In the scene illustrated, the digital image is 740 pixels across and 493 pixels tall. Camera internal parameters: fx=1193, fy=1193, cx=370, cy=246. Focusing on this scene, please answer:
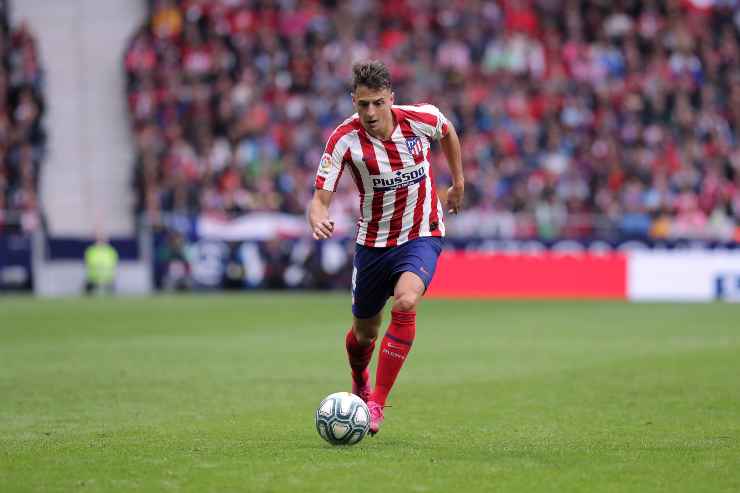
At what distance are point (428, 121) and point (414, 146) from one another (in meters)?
0.24

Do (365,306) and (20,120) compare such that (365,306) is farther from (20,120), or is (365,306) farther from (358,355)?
(20,120)

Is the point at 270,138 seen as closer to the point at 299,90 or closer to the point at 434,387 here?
the point at 299,90

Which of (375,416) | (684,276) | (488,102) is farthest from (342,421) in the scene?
(488,102)

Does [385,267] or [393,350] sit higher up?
[385,267]

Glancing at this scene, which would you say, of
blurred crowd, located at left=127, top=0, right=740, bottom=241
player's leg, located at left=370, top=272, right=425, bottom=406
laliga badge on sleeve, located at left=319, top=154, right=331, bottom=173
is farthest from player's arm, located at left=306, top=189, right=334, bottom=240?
blurred crowd, located at left=127, top=0, right=740, bottom=241

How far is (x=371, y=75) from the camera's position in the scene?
7387 mm

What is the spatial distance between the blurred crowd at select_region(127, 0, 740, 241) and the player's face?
17.2 metres

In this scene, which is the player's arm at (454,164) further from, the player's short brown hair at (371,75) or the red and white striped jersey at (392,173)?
the player's short brown hair at (371,75)

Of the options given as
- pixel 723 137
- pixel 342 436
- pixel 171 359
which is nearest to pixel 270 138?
pixel 723 137

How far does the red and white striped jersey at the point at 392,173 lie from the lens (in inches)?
304

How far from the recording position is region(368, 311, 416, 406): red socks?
754cm

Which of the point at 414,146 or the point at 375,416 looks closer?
the point at 375,416

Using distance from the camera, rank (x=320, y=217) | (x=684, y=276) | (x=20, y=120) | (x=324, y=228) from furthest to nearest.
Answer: (x=20, y=120)
(x=684, y=276)
(x=320, y=217)
(x=324, y=228)

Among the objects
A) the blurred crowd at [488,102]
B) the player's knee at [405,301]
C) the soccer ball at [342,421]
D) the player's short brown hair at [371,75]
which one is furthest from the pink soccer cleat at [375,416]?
the blurred crowd at [488,102]
